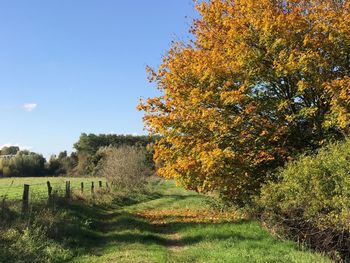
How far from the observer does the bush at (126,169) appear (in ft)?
165

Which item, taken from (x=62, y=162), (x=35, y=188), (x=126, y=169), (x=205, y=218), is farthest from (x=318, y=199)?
(x=62, y=162)

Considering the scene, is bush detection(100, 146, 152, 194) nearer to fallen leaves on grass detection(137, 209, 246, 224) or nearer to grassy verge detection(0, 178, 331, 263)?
fallen leaves on grass detection(137, 209, 246, 224)

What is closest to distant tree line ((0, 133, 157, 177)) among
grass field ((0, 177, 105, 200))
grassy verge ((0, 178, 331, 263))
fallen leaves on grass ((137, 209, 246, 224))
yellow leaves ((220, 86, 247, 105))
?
grass field ((0, 177, 105, 200))

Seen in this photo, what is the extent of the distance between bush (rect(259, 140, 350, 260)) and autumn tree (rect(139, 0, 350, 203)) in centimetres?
241

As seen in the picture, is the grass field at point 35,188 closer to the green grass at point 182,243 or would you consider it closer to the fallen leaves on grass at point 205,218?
the green grass at point 182,243

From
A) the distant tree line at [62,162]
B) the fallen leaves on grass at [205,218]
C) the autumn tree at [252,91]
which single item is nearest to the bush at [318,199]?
the autumn tree at [252,91]

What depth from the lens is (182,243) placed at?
16.8 metres

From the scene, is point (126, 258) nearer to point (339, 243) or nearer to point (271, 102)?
point (339, 243)

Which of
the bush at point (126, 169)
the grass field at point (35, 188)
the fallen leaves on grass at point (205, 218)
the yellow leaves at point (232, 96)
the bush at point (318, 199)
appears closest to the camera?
the bush at point (318, 199)

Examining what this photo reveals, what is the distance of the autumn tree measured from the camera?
58.0 feet

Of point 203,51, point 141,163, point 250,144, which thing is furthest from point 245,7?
point 141,163

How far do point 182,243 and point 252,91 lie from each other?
7197mm

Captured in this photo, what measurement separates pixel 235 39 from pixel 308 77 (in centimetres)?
344

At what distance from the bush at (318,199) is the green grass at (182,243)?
1173 mm
